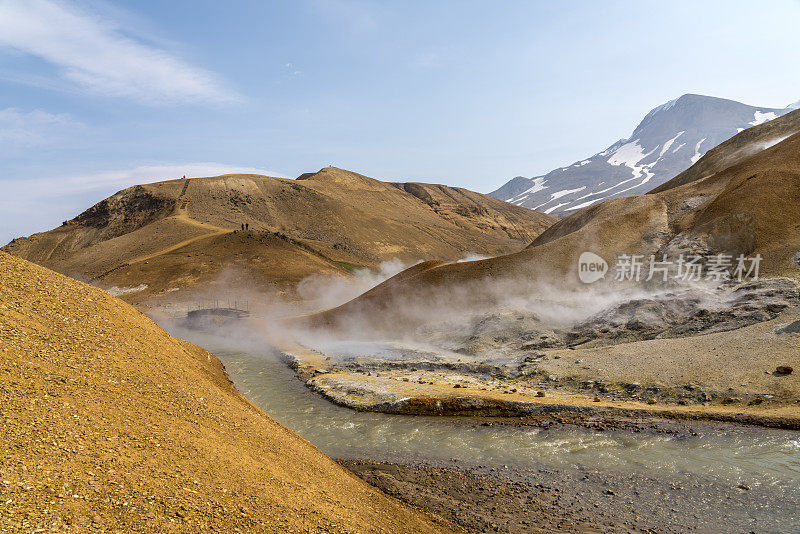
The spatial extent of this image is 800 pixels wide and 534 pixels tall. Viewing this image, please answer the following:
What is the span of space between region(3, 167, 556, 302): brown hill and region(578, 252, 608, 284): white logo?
49.0 metres

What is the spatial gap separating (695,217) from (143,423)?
44.0 m

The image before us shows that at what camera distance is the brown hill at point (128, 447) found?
6.23 metres

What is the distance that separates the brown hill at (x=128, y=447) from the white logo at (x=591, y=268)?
32212 millimetres

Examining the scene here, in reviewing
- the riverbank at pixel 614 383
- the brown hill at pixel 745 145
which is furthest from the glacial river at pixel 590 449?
the brown hill at pixel 745 145

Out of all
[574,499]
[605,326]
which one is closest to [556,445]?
[574,499]

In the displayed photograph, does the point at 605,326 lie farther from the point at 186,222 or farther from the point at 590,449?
the point at 186,222

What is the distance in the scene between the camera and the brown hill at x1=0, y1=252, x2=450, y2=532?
6.23 metres

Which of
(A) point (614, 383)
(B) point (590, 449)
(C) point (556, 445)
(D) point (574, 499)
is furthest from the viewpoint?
(A) point (614, 383)

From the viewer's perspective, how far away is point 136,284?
73938mm

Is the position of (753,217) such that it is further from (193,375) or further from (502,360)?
(193,375)

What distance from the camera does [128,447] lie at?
7.72 m

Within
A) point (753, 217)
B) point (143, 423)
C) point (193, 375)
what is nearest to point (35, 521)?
point (143, 423)

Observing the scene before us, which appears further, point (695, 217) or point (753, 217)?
point (695, 217)

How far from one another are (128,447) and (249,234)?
83.8m
